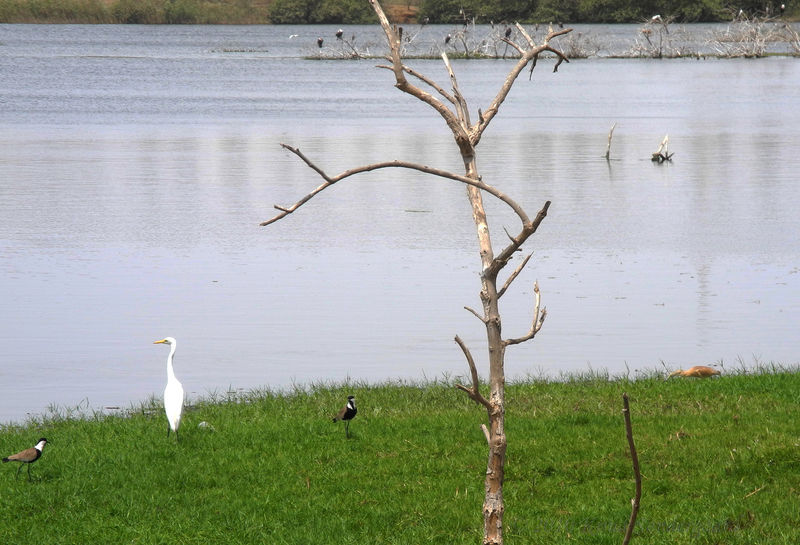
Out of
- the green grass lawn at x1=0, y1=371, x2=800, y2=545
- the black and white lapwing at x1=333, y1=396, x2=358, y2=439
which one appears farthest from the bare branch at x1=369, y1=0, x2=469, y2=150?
the black and white lapwing at x1=333, y1=396, x2=358, y2=439

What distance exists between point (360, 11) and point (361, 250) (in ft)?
513

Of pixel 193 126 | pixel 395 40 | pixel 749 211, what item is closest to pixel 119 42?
pixel 193 126

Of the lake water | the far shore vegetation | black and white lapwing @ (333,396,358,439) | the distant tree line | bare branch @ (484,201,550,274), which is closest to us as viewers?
bare branch @ (484,201,550,274)

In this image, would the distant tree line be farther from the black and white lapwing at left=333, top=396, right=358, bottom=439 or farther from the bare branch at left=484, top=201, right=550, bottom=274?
the bare branch at left=484, top=201, right=550, bottom=274

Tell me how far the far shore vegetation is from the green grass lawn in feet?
453

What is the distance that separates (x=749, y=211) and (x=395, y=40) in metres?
23.9

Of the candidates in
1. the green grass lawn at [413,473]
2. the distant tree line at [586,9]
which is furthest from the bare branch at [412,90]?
the distant tree line at [586,9]

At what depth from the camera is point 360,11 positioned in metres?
175

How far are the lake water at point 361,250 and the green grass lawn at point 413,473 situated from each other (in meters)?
2.92

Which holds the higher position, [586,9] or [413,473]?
[586,9]

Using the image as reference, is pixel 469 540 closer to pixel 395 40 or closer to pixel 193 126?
pixel 395 40

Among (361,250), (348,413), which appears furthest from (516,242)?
(361,250)

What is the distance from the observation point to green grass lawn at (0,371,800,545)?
822 centimetres

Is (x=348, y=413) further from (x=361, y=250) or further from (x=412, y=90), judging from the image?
(x=361, y=250)
